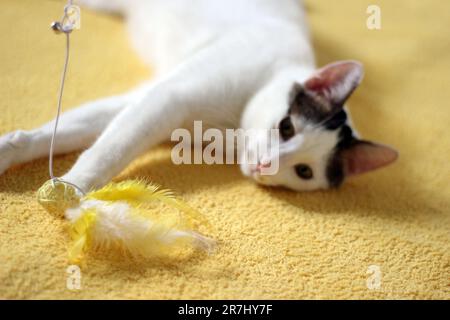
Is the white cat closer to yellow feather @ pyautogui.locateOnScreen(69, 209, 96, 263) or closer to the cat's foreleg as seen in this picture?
the cat's foreleg

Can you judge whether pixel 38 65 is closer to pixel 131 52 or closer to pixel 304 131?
pixel 131 52

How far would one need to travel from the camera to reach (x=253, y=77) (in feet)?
4.46

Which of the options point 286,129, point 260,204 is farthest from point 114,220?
point 286,129

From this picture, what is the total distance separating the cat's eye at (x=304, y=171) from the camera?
4.09 ft

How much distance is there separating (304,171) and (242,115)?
24cm

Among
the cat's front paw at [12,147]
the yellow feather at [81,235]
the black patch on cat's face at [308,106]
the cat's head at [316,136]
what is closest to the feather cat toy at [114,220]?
the yellow feather at [81,235]

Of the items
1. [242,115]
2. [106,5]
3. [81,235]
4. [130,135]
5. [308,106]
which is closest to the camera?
[81,235]

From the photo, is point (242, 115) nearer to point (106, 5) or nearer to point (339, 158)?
point (339, 158)

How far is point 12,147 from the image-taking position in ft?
3.58

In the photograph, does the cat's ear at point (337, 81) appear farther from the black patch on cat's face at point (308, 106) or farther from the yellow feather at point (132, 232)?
the yellow feather at point (132, 232)

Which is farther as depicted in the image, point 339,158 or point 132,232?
point 339,158

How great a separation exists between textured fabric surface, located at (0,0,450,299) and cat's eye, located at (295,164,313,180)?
5 cm

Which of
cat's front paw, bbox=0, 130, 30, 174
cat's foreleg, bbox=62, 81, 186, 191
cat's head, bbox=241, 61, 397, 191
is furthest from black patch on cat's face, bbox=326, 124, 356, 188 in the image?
cat's front paw, bbox=0, 130, 30, 174
